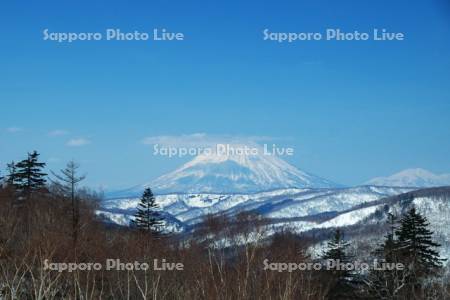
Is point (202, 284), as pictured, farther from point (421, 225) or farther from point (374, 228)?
point (374, 228)

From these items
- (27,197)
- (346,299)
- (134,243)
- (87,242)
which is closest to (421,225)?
(346,299)

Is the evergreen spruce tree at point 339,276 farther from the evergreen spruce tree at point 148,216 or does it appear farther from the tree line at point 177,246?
the evergreen spruce tree at point 148,216

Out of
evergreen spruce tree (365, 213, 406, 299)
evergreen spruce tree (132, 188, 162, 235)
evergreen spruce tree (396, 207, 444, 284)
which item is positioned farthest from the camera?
evergreen spruce tree (132, 188, 162, 235)

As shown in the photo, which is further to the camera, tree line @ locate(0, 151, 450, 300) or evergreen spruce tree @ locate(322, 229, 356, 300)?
evergreen spruce tree @ locate(322, 229, 356, 300)

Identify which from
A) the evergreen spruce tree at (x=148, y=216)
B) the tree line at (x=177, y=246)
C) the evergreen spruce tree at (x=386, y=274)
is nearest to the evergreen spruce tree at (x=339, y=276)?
the tree line at (x=177, y=246)

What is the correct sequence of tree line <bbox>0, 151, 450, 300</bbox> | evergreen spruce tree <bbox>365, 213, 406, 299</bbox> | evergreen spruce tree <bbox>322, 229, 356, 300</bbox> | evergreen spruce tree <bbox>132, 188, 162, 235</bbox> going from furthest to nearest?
1. evergreen spruce tree <bbox>132, 188, 162, 235</bbox>
2. evergreen spruce tree <bbox>322, 229, 356, 300</bbox>
3. evergreen spruce tree <bbox>365, 213, 406, 299</bbox>
4. tree line <bbox>0, 151, 450, 300</bbox>

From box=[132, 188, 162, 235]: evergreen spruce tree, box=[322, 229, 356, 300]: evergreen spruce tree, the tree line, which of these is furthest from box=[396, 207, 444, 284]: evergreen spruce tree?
box=[132, 188, 162, 235]: evergreen spruce tree

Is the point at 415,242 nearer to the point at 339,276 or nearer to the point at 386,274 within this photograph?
the point at 339,276

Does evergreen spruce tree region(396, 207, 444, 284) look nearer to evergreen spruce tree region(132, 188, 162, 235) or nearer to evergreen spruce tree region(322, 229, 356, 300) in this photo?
evergreen spruce tree region(322, 229, 356, 300)

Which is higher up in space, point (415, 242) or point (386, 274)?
point (415, 242)

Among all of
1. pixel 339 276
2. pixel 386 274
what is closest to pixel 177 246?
pixel 339 276

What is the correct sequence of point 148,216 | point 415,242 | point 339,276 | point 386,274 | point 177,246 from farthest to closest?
1. point 148,216
2. point 177,246
3. point 339,276
4. point 415,242
5. point 386,274
